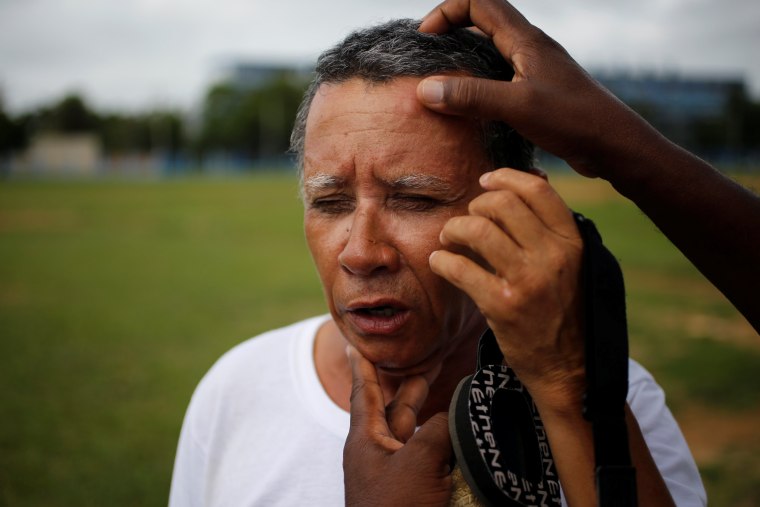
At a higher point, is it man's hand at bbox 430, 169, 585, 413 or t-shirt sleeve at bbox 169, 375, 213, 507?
man's hand at bbox 430, 169, 585, 413

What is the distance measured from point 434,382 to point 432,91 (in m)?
1.02

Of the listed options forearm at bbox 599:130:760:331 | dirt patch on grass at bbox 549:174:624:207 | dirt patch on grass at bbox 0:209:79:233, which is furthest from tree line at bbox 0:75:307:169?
forearm at bbox 599:130:760:331

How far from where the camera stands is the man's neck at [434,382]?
89.0 inches

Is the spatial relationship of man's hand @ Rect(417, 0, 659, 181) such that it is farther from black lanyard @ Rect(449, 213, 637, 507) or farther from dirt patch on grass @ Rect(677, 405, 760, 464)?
dirt patch on grass @ Rect(677, 405, 760, 464)

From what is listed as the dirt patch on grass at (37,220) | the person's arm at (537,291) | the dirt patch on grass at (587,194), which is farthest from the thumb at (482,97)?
the dirt patch on grass at (587,194)

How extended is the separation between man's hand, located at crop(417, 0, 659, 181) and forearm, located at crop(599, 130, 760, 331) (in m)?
0.05

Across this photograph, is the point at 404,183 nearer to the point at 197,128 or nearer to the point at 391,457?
the point at 391,457

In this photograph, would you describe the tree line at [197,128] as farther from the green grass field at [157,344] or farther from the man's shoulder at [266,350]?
the man's shoulder at [266,350]

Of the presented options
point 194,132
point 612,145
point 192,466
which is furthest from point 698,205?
point 194,132

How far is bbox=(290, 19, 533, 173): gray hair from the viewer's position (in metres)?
2.07

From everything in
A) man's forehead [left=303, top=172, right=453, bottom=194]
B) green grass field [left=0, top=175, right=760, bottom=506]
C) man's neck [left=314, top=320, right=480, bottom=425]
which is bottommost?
green grass field [left=0, top=175, right=760, bottom=506]

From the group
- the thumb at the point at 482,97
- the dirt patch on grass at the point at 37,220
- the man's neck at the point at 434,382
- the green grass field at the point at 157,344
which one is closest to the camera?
the thumb at the point at 482,97

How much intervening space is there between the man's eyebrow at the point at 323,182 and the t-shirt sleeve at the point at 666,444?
121 cm

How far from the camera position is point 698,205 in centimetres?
175
